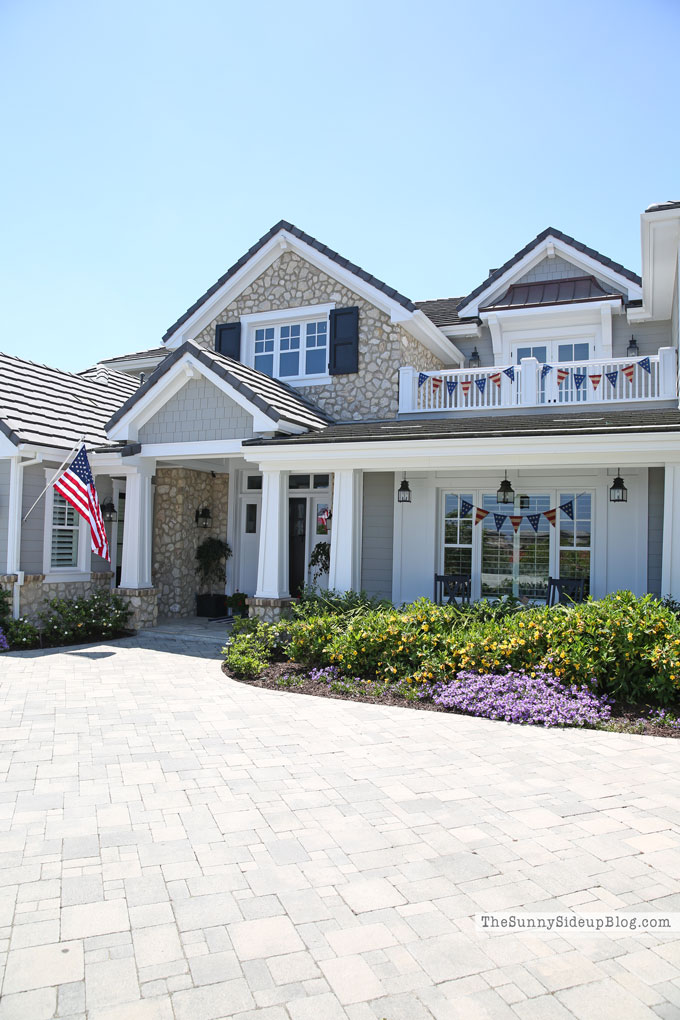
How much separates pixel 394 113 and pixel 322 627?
7.45 m

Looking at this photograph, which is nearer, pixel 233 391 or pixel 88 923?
pixel 88 923

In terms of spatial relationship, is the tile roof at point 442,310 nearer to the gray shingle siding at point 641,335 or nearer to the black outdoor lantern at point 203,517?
the gray shingle siding at point 641,335

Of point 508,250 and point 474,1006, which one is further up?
point 508,250

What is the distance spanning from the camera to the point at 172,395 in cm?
1244

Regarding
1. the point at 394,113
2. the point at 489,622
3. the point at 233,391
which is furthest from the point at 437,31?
the point at 489,622

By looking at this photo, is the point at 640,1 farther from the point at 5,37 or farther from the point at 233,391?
the point at 233,391

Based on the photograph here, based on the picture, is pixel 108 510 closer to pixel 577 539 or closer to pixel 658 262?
pixel 577 539

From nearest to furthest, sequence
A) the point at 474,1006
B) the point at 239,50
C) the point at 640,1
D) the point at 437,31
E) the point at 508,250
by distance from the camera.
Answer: the point at 474,1006 → the point at 640,1 → the point at 437,31 → the point at 239,50 → the point at 508,250

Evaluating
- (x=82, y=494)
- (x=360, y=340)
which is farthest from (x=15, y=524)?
(x=360, y=340)

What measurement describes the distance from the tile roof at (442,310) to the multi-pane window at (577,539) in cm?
539

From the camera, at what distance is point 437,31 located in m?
8.09

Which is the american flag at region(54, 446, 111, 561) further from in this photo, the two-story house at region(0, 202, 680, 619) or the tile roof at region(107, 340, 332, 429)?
the tile roof at region(107, 340, 332, 429)

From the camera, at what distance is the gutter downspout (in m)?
11.6

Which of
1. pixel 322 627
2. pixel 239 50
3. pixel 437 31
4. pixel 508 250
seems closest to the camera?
pixel 437 31
